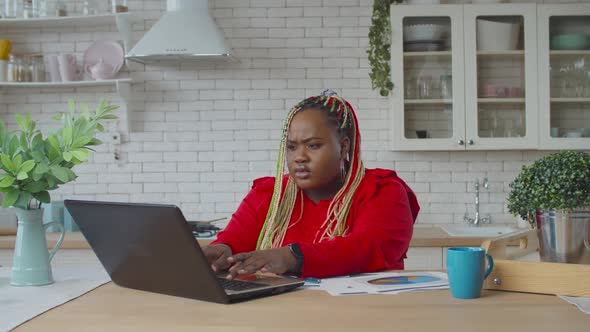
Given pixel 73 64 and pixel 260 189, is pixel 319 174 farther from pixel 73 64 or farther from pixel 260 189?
pixel 73 64

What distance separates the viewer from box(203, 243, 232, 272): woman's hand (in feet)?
6.35

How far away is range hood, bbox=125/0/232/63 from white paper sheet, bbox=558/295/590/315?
104 inches

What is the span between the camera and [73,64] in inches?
166

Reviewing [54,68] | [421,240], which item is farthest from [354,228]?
[54,68]

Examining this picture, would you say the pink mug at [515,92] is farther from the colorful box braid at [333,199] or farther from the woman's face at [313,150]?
the woman's face at [313,150]

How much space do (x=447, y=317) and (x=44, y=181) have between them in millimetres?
1098

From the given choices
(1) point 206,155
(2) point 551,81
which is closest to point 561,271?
(2) point 551,81

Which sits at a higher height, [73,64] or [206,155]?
[73,64]

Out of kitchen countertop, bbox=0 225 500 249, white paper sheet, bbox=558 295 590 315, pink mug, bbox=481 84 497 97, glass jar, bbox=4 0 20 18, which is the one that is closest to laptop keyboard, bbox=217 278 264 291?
white paper sheet, bbox=558 295 590 315

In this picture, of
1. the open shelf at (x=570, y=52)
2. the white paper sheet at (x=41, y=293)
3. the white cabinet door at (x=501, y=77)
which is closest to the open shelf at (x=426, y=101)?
the white cabinet door at (x=501, y=77)

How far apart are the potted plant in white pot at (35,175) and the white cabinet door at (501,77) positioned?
8.66 ft

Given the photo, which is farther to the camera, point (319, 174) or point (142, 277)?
point (319, 174)

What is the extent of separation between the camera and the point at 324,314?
1.38 metres

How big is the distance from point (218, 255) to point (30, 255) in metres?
0.52
